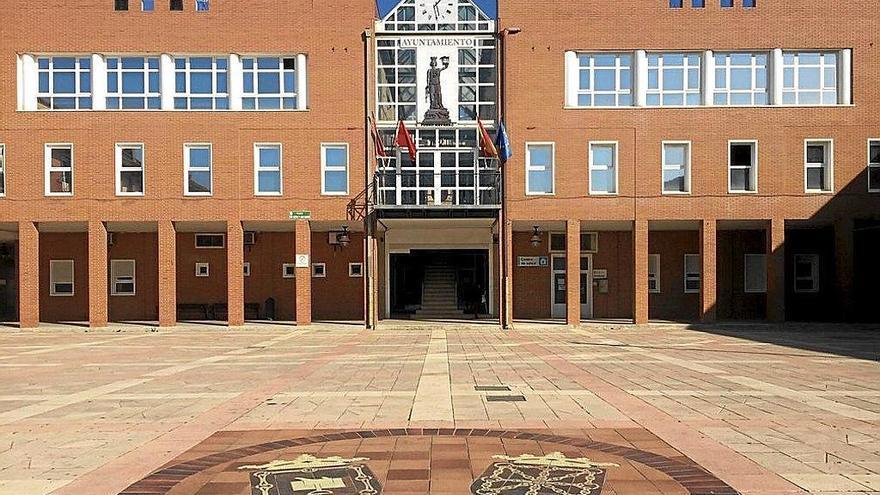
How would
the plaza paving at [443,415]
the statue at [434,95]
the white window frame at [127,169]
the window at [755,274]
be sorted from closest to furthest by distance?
the plaza paving at [443,415], the white window frame at [127,169], the statue at [434,95], the window at [755,274]

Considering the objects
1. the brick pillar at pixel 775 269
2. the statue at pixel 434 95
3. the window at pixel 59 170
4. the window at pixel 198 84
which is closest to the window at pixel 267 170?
the window at pixel 198 84

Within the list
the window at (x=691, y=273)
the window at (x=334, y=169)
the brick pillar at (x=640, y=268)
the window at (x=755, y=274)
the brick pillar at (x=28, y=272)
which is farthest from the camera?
the window at (x=691, y=273)

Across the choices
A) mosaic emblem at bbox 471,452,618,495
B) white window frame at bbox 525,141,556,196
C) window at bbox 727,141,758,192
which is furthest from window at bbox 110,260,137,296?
mosaic emblem at bbox 471,452,618,495

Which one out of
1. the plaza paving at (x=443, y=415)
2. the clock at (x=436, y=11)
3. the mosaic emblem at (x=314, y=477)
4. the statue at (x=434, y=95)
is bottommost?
the plaza paving at (x=443, y=415)

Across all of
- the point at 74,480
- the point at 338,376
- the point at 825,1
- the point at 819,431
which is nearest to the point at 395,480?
the point at 74,480

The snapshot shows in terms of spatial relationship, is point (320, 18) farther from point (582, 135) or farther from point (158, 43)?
point (582, 135)

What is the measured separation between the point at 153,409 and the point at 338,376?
414 cm

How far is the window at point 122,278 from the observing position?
33.0 meters

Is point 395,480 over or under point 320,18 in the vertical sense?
under

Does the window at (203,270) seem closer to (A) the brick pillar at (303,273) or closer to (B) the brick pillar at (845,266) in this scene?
(A) the brick pillar at (303,273)

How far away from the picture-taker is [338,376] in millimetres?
14352

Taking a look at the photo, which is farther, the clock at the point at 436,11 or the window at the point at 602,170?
the clock at the point at 436,11

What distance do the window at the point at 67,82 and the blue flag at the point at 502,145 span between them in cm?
1478

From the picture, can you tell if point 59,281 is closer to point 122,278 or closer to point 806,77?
point 122,278
